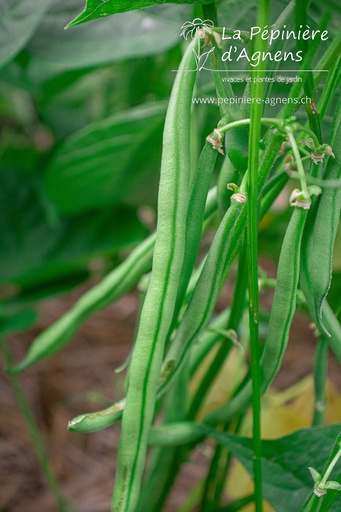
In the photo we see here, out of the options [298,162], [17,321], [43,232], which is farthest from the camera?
[43,232]

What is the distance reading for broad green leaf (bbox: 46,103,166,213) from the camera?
82cm

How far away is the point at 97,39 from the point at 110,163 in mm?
164

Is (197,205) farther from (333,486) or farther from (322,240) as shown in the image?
(333,486)

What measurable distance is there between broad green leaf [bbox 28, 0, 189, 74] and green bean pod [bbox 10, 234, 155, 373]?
33 cm

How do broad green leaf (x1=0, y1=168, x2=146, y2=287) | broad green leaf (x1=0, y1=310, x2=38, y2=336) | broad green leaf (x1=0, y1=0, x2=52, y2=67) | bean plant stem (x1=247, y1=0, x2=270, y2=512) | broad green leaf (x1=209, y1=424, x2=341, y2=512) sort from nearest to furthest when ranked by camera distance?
bean plant stem (x1=247, y1=0, x2=270, y2=512) < broad green leaf (x1=209, y1=424, x2=341, y2=512) < broad green leaf (x1=0, y1=0, x2=52, y2=67) < broad green leaf (x1=0, y1=310, x2=38, y2=336) < broad green leaf (x1=0, y1=168, x2=146, y2=287)

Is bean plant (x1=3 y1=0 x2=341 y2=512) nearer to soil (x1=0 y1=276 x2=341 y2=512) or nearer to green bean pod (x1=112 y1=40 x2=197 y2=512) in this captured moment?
green bean pod (x1=112 y1=40 x2=197 y2=512)

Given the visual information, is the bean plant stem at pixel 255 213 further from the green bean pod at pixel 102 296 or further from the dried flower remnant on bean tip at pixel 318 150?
the green bean pod at pixel 102 296

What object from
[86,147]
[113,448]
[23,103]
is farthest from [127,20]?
[113,448]

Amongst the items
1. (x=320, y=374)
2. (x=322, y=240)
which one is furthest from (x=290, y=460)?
(x=322, y=240)

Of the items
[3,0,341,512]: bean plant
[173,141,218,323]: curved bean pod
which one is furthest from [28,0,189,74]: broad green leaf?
[173,141,218,323]: curved bean pod

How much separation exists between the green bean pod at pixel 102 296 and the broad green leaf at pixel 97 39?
33cm

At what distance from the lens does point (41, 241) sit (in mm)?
1037

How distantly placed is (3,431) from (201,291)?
2.52 ft

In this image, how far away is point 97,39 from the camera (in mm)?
836
